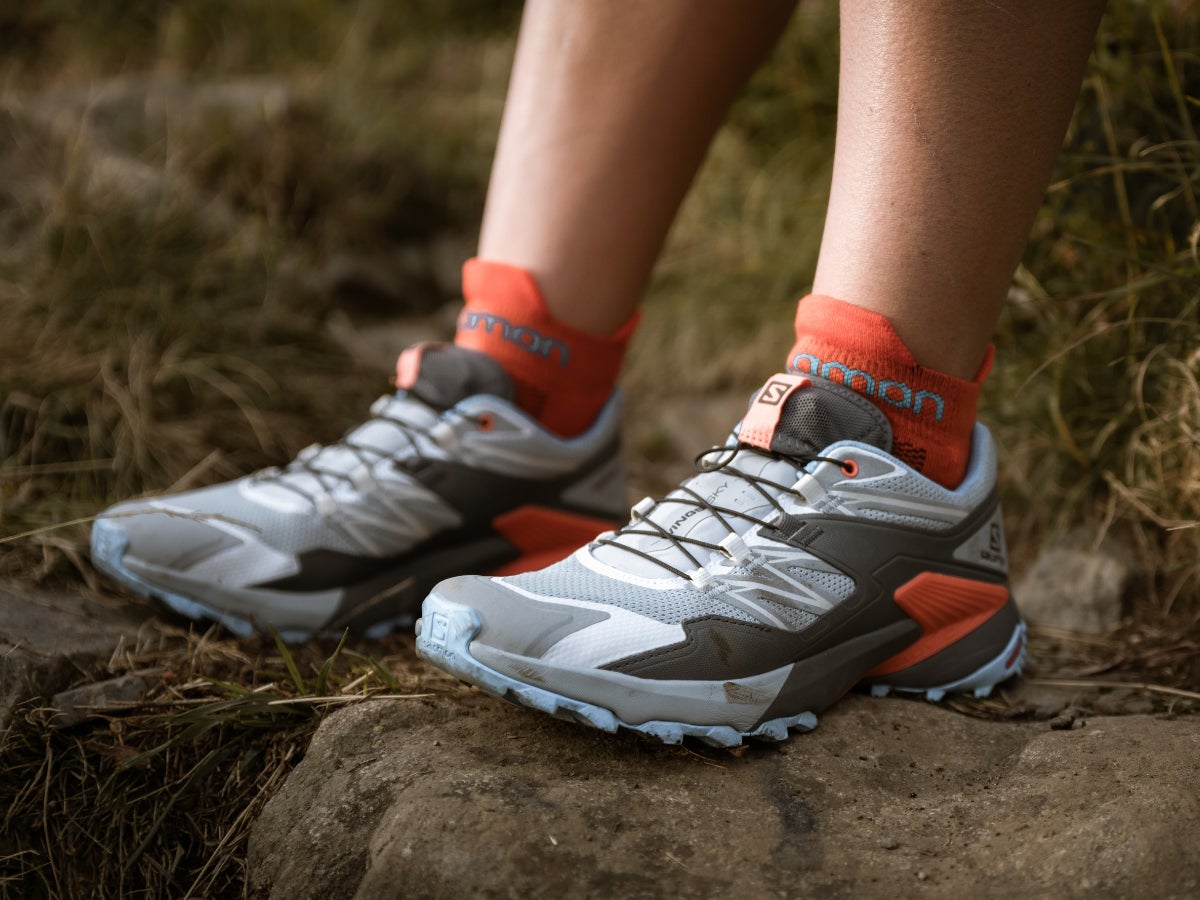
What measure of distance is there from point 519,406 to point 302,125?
185cm

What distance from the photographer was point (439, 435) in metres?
1.39

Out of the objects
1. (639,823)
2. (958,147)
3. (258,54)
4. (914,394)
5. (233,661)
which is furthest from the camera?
(258,54)

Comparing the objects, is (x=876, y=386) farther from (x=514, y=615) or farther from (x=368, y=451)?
(x=368, y=451)

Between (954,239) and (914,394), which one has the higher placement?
(954,239)

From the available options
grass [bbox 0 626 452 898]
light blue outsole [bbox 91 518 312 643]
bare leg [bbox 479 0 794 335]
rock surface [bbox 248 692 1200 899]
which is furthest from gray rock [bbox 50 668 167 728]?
bare leg [bbox 479 0 794 335]

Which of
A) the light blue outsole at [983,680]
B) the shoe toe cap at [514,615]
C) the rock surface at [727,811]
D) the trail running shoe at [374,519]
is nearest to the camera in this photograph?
the rock surface at [727,811]

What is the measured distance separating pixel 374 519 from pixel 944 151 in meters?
0.87

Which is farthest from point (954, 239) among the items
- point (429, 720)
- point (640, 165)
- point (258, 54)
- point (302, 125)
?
point (258, 54)

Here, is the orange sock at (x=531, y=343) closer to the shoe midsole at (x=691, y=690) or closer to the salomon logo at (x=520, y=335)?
the salomon logo at (x=520, y=335)

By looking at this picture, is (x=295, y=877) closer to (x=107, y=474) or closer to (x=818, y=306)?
(x=818, y=306)

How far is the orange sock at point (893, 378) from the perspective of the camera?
3.57 feet

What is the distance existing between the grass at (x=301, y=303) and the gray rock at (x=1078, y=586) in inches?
1.4

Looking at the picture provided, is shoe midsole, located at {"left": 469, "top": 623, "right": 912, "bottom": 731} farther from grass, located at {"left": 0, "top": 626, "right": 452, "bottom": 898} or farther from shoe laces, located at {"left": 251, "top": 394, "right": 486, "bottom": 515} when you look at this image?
shoe laces, located at {"left": 251, "top": 394, "right": 486, "bottom": 515}

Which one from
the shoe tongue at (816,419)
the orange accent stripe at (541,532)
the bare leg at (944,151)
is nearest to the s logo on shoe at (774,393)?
the shoe tongue at (816,419)
